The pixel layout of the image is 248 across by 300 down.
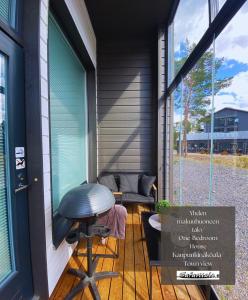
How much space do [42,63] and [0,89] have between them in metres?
0.45

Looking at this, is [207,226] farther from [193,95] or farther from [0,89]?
[0,89]

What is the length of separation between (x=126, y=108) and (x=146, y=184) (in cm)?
164

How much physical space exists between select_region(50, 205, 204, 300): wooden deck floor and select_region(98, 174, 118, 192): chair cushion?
1285 millimetres

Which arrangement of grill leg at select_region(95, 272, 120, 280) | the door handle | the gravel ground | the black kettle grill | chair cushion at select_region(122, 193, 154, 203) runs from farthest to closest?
chair cushion at select_region(122, 193, 154, 203) < grill leg at select_region(95, 272, 120, 280) < the black kettle grill < the door handle < the gravel ground

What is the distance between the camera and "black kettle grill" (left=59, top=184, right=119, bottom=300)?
1442mm

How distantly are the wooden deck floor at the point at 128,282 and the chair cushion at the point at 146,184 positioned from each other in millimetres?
1173

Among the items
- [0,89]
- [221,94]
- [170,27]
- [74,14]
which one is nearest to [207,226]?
[221,94]

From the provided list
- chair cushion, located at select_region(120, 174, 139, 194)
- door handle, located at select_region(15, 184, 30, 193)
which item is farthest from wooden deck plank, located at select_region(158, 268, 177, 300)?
chair cushion, located at select_region(120, 174, 139, 194)

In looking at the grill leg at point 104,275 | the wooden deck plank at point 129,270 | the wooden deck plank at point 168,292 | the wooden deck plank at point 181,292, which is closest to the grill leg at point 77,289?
the grill leg at point 104,275

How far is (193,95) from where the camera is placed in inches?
88.0

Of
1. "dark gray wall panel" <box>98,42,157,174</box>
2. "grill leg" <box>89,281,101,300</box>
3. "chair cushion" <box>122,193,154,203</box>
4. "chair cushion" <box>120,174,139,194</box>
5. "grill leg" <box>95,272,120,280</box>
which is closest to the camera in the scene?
"grill leg" <box>89,281,101,300</box>

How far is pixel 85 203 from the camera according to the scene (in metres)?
1.45

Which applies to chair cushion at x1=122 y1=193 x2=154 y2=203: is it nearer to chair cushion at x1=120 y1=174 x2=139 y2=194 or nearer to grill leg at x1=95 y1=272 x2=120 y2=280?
chair cushion at x1=120 y1=174 x2=139 y2=194

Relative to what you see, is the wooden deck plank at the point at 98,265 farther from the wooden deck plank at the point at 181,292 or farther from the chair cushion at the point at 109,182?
the chair cushion at the point at 109,182
